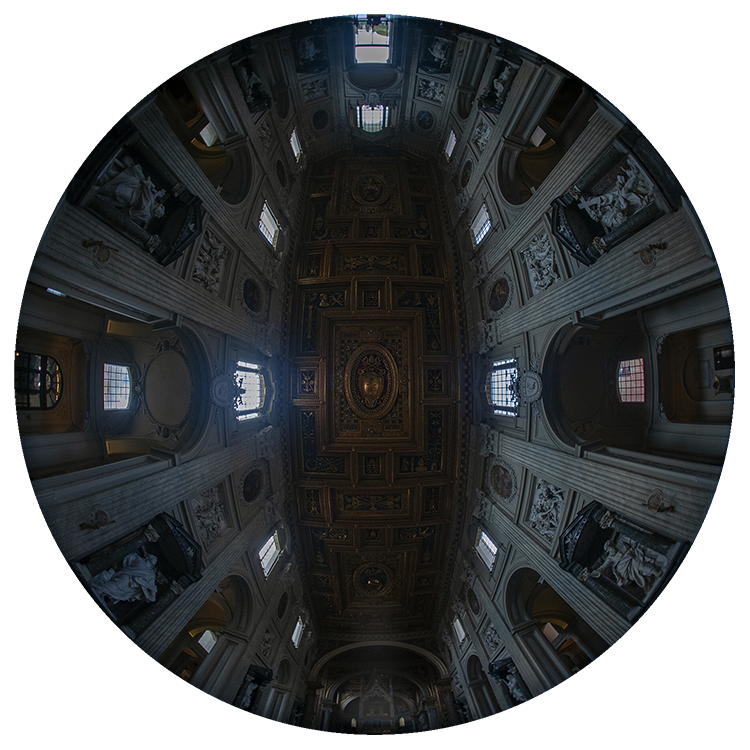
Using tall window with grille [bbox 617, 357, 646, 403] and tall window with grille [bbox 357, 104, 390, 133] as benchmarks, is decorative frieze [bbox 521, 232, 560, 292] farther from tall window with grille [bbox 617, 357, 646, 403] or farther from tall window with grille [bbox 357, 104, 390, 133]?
tall window with grille [bbox 357, 104, 390, 133]

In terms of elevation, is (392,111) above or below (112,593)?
above

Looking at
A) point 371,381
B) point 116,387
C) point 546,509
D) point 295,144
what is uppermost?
point 295,144

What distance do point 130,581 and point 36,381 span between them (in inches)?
193

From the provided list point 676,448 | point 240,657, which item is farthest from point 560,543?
point 240,657

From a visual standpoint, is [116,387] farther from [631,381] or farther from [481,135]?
[631,381]

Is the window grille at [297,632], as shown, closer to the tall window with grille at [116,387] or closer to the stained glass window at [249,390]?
the stained glass window at [249,390]

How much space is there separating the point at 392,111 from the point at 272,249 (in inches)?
258

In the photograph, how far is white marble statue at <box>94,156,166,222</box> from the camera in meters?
7.05

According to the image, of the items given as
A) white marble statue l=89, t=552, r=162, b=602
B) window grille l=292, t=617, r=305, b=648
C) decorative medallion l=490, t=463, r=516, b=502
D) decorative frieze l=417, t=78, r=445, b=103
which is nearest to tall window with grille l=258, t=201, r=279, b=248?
decorative frieze l=417, t=78, r=445, b=103

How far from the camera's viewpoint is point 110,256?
7199 mm

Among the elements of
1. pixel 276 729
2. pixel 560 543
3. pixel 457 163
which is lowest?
pixel 276 729

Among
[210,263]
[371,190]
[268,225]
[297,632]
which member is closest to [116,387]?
[210,263]

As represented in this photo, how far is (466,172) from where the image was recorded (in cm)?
1327

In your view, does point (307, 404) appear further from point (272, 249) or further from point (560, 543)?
point (560, 543)
